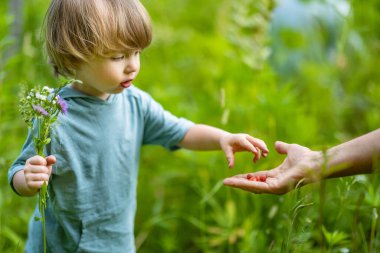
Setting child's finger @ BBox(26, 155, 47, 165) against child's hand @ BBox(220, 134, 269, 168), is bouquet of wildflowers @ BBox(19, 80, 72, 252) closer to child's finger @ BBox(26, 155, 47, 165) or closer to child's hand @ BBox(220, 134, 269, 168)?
child's finger @ BBox(26, 155, 47, 165)

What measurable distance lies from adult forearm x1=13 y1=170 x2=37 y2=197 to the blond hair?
386 mm

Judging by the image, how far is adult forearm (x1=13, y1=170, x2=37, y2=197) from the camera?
168cm

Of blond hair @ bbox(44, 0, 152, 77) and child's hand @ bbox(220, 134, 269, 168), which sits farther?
child's hand @ bbox(220, 134, 269, 168)

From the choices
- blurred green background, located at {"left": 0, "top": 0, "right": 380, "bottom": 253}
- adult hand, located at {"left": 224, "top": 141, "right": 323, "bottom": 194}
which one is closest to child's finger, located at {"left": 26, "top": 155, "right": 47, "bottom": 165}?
blurred green background, located at {"left": 0, "top": 0, "right": 380, "bottom": 253}

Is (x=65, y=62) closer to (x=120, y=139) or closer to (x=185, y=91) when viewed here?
(x=120, y=139)

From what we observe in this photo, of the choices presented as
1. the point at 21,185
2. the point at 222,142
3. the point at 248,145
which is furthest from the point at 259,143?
the point at 21,185

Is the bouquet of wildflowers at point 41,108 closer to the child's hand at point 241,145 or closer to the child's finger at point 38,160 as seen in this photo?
the child's finger at point 38,160

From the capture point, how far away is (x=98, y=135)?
193cm

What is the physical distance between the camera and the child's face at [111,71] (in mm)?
1811

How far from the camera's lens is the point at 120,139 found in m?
2.00

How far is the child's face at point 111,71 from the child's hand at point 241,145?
1.29 ft

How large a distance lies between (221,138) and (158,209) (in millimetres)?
958

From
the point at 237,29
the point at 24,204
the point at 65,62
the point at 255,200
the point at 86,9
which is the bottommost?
the point at 24,204

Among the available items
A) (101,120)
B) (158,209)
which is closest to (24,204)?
(158,209)
